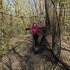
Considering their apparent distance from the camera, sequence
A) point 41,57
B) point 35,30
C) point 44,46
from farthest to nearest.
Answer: point 44,46
point 35,30
point 41,57

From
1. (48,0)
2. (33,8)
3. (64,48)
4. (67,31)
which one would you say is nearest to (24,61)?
(64,48)

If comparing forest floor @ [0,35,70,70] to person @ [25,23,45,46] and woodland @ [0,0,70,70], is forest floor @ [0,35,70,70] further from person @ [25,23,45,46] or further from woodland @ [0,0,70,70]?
person @ [25,23,45,46]

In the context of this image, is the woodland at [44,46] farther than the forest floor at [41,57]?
No

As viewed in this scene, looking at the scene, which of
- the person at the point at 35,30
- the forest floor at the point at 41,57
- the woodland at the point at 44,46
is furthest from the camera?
the person at the point at 35,30

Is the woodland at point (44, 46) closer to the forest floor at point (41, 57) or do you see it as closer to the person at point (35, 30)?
the forest floor at point (41, 57)

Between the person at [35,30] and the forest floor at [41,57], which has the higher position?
the person at [35,30]

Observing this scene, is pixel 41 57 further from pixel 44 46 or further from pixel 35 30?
pixel 35 30

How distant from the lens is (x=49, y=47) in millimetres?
10438

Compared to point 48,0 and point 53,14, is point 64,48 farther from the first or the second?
point 48,0

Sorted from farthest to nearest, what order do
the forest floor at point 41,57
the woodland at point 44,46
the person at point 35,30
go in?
the person at point 35,30
the forest floor at point 41,57
the woodland at point 44,46

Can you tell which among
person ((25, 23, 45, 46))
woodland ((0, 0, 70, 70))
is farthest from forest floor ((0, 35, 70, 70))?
person ((25, 23, 45, 46))

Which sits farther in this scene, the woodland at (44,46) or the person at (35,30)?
the person at (35,30)

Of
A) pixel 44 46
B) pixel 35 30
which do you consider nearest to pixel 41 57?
pixel 44 46

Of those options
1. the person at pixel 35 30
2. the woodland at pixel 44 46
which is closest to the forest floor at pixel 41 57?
the woodland at pixel 44 46
